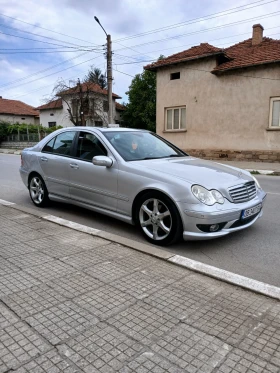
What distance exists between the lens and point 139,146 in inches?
204

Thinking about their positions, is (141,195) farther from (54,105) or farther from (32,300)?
(54,105)

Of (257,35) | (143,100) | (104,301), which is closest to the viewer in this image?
(104,301)

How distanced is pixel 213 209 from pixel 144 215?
99 cm

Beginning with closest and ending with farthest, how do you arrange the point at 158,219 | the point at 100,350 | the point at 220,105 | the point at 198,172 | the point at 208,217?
the point at 100,350, the point at 208,217, the point at 158,219, the point at 198,172, the point at 220,105

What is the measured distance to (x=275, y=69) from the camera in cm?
1503

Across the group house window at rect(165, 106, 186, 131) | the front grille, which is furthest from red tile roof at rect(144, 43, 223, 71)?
the front grille

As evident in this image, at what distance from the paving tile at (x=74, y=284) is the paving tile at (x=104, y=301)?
0.08 meters

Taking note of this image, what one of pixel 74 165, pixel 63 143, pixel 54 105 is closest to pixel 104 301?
pixel 74 165

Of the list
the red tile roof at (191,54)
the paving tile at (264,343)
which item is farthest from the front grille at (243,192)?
the red tile roof at (191,54)

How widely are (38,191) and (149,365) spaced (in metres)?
4.90

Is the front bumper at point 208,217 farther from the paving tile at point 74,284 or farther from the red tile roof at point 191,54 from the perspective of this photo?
the red tile roof at point 191,54

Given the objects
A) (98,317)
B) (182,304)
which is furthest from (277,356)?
(98,317)

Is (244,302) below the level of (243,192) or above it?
below

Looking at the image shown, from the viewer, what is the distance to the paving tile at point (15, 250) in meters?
3.76
